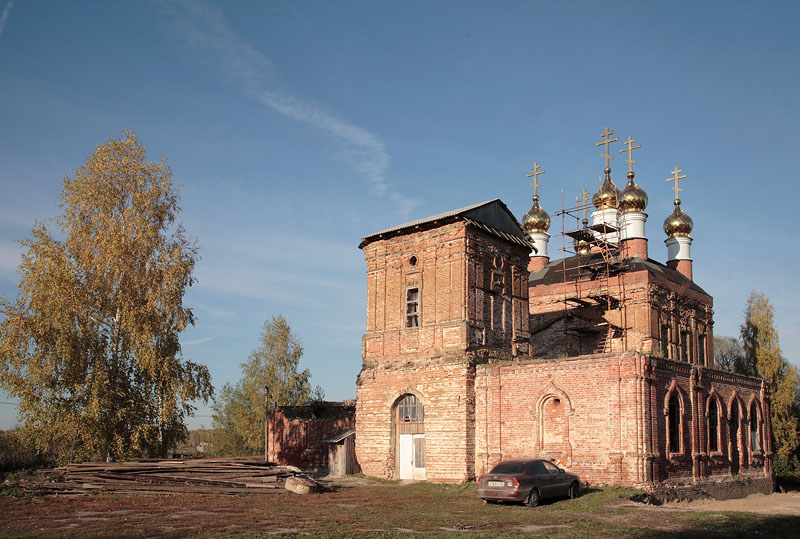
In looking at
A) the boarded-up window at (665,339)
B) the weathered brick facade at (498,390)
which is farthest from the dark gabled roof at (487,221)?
the boarded-up window at (665,339)

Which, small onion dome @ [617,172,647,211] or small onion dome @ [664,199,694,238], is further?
small onion dome @ [664,199,694,238]

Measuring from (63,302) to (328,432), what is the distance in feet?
44.8

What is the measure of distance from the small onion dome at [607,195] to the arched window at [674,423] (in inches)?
788

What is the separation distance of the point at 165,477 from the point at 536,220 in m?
31.8

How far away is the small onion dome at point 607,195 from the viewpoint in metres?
40.8

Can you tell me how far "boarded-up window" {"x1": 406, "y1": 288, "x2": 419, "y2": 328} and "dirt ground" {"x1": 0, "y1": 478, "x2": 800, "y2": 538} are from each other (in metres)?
6.90

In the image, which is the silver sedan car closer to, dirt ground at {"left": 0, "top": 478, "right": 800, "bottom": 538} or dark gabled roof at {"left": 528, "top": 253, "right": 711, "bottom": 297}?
dirt ground at {"left": 0, "top": 478, "right": 800, "bottom": 538}

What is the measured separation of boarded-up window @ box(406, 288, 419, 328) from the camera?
86.6ft

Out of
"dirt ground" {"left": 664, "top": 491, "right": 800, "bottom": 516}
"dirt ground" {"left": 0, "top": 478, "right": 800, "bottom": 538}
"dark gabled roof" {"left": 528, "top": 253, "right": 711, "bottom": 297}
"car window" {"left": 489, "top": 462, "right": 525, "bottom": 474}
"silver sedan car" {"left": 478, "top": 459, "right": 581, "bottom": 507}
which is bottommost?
"dirt ground" {"left": 664, "top": 491, "right": 800, "bottom": 516}

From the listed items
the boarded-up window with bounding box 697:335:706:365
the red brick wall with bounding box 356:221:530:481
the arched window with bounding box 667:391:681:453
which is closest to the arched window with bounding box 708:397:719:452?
the arched window with bounding box 667:391:681:453

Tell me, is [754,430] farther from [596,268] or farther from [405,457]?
[405,457]

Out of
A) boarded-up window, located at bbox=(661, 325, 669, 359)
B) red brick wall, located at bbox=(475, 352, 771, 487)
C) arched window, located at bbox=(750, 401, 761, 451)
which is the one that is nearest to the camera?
red brick wall, located at bbox=(475, 352, 771, 487)

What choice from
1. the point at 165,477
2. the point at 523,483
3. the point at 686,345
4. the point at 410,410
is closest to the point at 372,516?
the point at 523,483

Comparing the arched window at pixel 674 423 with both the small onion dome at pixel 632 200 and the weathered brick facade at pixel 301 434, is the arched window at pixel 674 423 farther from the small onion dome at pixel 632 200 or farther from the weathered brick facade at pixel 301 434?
the small onion dome at pixel 632 200
